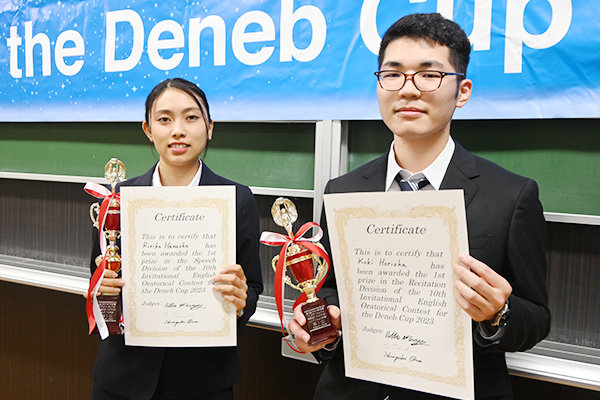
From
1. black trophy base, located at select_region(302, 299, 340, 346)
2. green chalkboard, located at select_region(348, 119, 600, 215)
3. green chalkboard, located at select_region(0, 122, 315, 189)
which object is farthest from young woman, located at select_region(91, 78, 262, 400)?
green chalkboard, located at select_region(348, 119, 600, 215)

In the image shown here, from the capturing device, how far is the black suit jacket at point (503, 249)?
3.05ft

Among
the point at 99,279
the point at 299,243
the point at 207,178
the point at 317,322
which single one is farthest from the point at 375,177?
the point at 99,279

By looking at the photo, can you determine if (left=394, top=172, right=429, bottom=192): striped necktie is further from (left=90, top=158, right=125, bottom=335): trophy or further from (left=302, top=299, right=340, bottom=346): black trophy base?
(left=90, top=158, right=125, bottom=335): trophy

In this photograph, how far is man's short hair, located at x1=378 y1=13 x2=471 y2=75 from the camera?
38.4 inches

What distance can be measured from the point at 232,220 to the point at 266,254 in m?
0.75

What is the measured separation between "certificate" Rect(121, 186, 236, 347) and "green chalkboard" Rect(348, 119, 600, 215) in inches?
32.7

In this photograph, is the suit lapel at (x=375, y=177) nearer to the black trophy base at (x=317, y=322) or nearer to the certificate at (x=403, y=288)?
the certificate at (x=403, y=288)

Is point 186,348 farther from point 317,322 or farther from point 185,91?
point 185,91

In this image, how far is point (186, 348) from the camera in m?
1.26

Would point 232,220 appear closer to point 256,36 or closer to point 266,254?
point 266,254

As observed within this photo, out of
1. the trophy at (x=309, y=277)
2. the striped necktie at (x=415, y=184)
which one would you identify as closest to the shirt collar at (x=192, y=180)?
the trophy at (x=309, y=277)

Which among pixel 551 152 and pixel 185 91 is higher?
pixel 185 91

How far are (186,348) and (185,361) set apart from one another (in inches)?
1.4

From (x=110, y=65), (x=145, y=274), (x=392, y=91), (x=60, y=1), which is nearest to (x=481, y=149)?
(x=392, y=91)
